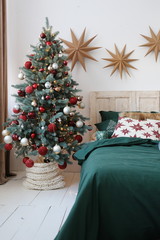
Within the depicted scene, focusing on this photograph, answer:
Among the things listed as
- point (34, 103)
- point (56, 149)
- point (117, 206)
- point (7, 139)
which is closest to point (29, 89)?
point (34, 103)

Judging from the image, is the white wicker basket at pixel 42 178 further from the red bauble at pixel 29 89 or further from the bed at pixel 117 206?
the bed at pixel 117 206

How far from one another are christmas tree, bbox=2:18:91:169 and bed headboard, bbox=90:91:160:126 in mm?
643

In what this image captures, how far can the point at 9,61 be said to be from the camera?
350 centimetres

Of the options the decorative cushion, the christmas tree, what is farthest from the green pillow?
the christmas tree

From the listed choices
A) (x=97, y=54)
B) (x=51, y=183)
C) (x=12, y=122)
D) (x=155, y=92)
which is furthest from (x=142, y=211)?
(x=97, y=54)

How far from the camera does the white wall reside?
3.38 m

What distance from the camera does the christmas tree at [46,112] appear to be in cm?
262

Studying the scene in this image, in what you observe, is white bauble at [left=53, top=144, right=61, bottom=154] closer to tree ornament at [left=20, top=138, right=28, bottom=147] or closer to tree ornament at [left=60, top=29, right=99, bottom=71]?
tree ornament at [left=20, top=138, right=28, bottom=147]

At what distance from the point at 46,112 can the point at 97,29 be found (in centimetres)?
150

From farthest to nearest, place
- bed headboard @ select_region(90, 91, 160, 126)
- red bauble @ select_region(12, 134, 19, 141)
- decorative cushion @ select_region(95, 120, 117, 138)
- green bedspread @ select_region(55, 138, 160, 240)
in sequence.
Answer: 1. bed headboard @ select_region(90, 91, 160, 126)
2. decorative cushion @ select_region(95, 120, 117, 138)
3. red bauble @ select_region(12, 134, 19, 141)
4. green bedspread @ select_region(55, 138, 160, 240)

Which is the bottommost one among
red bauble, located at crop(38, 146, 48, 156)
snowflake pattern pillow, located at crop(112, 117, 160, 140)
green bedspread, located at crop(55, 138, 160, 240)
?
green bedspread, located at crop(55, 138, 160, 240)

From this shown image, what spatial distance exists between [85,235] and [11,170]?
2436mm

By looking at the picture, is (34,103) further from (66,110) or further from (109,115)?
(109,115)

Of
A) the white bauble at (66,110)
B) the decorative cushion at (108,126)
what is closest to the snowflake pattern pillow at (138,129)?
the decorative cushion at (108,126)
